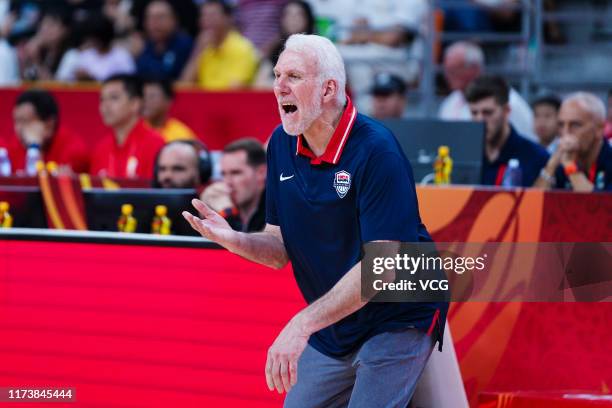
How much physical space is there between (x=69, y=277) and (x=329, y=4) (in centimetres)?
732

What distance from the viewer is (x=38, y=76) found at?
12977 mm

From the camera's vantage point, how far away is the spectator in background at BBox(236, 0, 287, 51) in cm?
1188

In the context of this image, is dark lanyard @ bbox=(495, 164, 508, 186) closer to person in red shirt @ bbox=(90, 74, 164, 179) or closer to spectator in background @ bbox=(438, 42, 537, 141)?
spectator in background @ bbox=(438, 42, 537, 141)

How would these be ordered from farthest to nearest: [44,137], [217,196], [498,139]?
1. [44,137]
2. [498,139]
3. [217,196]

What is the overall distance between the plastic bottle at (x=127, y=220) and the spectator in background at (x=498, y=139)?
7.67 ft

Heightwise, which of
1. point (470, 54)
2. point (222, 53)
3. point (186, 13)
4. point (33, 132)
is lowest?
point (33, 132)

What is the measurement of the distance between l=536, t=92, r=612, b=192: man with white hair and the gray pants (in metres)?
3.51

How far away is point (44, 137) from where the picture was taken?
31.2 feet

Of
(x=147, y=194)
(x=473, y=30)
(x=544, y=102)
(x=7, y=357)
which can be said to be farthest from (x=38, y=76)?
(x=7, y=357)

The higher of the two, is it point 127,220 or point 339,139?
point 339,139

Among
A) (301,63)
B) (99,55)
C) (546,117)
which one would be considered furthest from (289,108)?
(99,55)

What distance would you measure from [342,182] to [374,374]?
623mm

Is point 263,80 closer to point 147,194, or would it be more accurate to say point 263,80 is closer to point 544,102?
point 544,102

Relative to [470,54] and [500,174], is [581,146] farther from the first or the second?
[470,54]
